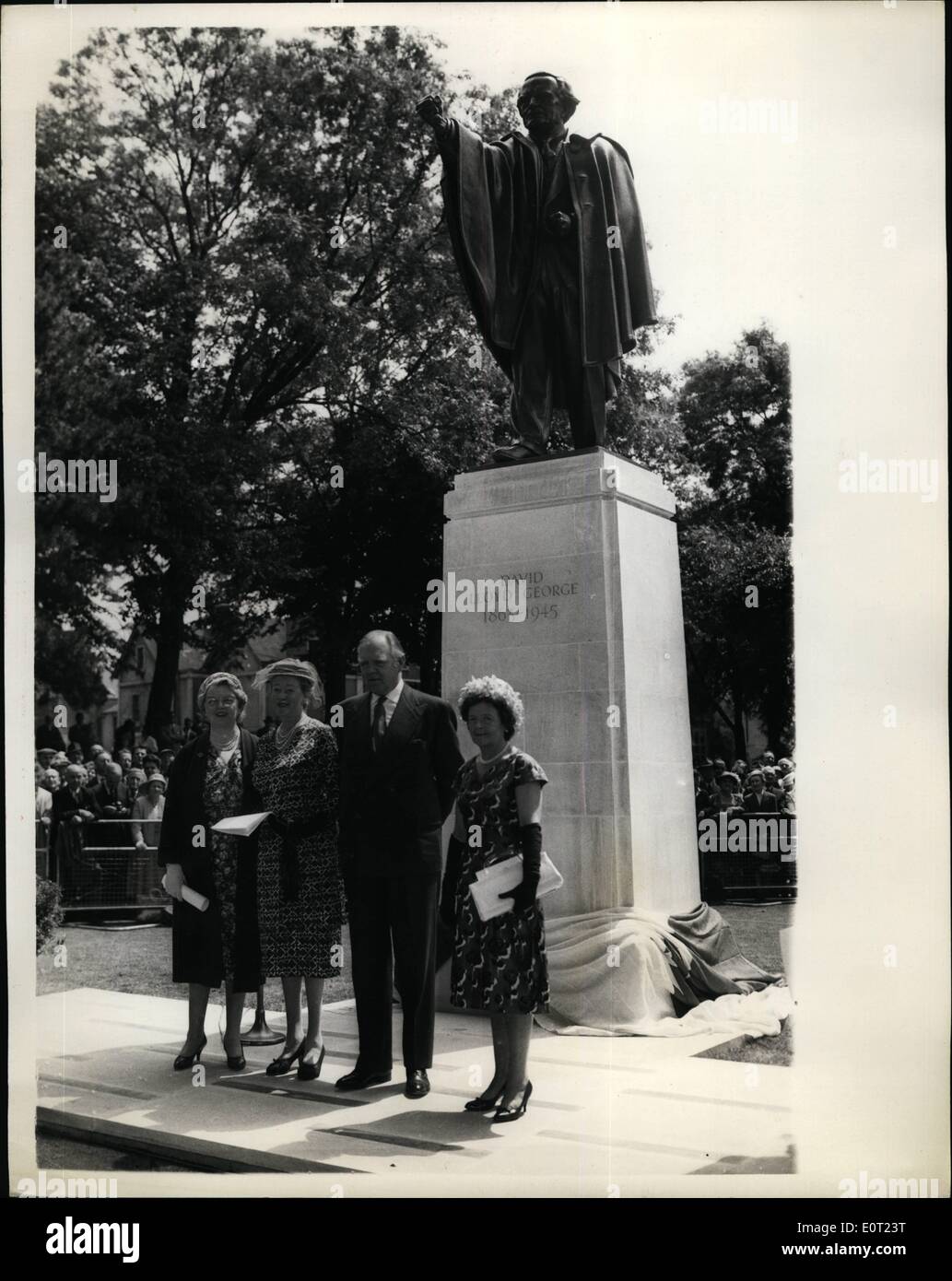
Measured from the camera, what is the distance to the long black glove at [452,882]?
5012 mm

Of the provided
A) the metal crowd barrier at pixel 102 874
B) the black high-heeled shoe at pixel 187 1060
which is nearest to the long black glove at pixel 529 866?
the black high-heeled shoe at pixel 187 1060

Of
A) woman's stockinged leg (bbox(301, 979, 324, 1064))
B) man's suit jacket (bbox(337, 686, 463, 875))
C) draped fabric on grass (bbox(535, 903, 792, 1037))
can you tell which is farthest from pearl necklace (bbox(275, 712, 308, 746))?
draped fabric on grass (bbox(535, 903, 792, 1037))

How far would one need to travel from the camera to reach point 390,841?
529cm

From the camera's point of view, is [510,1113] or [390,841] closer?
[510,1113]

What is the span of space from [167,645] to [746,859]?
7.34 meters

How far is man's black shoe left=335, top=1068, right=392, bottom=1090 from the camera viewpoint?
5.29m

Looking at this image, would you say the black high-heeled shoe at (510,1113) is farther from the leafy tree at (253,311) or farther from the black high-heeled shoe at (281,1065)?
the leafy tree at (253,311)

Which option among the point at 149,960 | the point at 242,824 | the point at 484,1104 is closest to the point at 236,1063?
the point at 242,824

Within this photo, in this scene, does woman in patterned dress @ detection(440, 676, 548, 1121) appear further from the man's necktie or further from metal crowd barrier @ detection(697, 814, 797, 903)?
metal crowd barrier @ detection(697, 814, 797, 903)

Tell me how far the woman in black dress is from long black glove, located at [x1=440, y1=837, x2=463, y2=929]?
3.38 ft

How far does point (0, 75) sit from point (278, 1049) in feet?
16.0

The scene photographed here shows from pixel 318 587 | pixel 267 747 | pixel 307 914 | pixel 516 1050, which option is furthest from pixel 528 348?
pixel 318 587

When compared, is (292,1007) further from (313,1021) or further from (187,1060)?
(187,1060)

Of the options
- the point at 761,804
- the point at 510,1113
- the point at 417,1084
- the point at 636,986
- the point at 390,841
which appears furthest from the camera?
the point at 761,804
